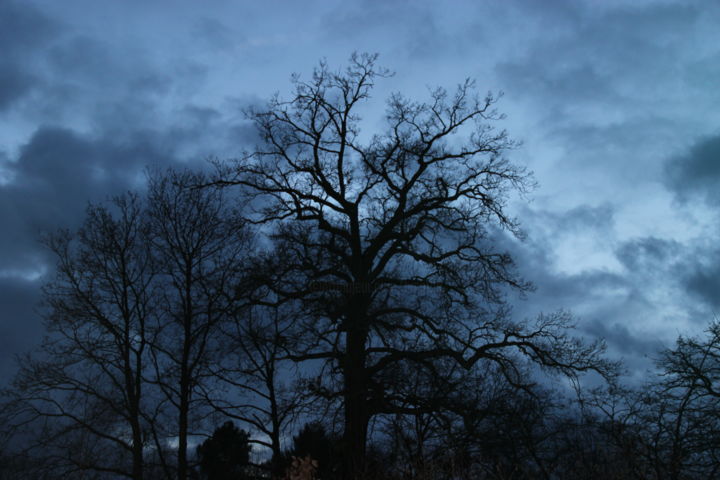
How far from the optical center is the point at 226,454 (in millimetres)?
20688

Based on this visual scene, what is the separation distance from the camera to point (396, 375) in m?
17.0

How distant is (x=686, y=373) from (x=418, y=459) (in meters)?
9.68

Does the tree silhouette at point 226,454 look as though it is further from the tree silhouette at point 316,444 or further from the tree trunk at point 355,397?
the tree trunk at point 355,397

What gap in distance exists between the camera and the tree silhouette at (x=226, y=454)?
19422mm

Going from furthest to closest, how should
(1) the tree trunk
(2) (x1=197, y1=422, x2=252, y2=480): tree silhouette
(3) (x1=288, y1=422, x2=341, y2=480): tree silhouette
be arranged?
(2) (x1=197, y1=422, x2=252, y2=480): tree silhouette → (3) (x1=288, y1=422, x2=341, y2=480): tree silhouette → (1) the tree trunk

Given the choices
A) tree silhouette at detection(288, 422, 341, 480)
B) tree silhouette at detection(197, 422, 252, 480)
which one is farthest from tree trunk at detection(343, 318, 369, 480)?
tree silhouette at detection(197, 422, 252, 480)

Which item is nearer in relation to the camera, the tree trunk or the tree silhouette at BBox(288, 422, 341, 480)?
the tree trunk

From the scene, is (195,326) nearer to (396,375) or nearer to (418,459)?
(396,375)

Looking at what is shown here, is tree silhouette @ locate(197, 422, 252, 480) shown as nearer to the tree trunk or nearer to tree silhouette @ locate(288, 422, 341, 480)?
tree silhouette @ locate(288, 422, 341, 480)

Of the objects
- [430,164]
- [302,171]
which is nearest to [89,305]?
[302,171]

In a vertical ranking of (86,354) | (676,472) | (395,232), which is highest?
(395,232)

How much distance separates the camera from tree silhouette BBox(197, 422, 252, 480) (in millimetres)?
19422

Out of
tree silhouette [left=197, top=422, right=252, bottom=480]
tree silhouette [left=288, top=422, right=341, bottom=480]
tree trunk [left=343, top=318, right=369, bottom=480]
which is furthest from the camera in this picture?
tree silhouette [left=197, top=422, right=252, bottom=480]

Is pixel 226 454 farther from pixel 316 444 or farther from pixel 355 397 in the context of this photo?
pixel 355 397
